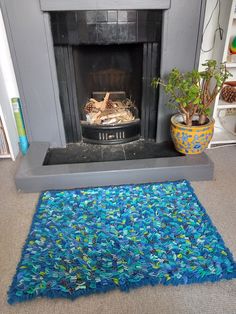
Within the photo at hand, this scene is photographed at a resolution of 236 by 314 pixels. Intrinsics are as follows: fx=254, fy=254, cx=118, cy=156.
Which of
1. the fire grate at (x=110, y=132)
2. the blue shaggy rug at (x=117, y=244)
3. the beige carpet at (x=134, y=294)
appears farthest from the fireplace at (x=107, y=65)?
the beige carpet at (x=134, y=294)

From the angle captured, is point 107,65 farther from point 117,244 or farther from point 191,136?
point 117,244

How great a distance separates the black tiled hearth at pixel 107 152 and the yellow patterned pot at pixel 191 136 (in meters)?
0.12

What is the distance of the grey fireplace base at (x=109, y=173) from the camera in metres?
1.51

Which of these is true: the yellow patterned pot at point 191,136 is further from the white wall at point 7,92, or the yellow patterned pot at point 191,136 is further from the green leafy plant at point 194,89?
the white wall at point 7,92

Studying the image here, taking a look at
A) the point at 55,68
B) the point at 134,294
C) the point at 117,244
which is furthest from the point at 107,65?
the point at 134,294

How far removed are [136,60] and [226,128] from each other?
92 cm

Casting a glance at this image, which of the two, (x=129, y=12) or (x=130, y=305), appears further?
(x=129, y=12)

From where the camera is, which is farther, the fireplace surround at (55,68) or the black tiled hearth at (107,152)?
the black tiled hearth at (107,152)

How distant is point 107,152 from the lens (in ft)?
5.79

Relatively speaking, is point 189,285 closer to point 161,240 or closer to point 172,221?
point 161,240

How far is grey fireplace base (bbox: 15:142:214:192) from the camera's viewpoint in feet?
4.95

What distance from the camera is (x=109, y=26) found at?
1516 mm

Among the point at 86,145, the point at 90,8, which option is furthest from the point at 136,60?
the point at 86,145

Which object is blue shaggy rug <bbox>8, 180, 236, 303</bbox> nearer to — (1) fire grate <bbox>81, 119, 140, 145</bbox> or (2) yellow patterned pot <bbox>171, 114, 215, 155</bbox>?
(2) yellow patterned pot <bbox>171, 114, 215, 155</bbox>
